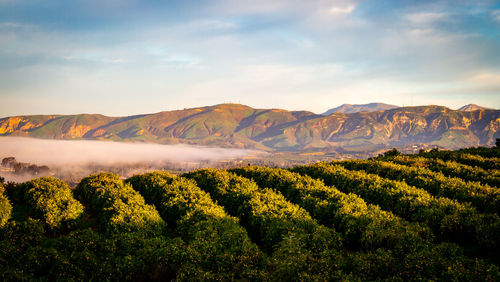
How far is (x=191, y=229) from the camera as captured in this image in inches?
878

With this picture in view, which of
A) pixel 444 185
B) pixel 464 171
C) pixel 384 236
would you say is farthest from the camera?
pixel 464 171

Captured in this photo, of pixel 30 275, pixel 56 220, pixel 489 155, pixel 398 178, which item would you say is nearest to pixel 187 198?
pixel 56 220

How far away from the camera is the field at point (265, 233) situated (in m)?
15.6

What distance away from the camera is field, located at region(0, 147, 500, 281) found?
1563 cm

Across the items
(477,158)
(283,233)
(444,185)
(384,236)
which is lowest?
(283,233)

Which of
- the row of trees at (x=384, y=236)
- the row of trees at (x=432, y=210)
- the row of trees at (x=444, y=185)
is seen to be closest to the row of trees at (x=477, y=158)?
the row of trees at (x=444, y=185)

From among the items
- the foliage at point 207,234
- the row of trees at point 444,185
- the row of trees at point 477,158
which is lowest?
the foliage at point 207,234

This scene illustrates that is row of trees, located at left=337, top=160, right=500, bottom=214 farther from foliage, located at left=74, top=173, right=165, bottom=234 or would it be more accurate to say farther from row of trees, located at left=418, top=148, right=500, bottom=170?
foliage, located at left=74, top=173, right=165, bottom=234

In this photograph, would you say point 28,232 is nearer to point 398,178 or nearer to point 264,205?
point 264,205

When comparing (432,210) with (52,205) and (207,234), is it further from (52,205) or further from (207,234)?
(52,205)

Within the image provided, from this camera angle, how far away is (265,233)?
75.6ft

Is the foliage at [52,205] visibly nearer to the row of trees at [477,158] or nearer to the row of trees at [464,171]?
the row of trees at [464,171]

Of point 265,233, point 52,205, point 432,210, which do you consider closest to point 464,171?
point 432,210

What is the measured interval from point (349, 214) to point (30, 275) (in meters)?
22.3
